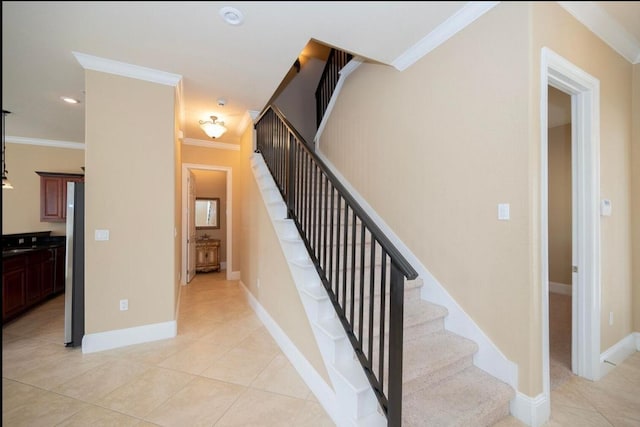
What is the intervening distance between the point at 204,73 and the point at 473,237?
2816 millimetres

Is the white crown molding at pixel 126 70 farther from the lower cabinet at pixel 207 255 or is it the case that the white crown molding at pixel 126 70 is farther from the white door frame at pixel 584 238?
the lower cabinet at pixel 207 255

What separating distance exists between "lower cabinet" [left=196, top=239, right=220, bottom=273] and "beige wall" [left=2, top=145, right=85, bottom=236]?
2337 mm

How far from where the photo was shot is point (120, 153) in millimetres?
2566

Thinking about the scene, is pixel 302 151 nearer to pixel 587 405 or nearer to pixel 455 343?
pixel 455 343

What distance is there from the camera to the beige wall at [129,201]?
8.13ft

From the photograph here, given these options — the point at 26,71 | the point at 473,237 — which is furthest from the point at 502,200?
the point at 26,71

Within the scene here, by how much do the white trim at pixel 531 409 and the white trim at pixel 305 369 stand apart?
111 centimetres

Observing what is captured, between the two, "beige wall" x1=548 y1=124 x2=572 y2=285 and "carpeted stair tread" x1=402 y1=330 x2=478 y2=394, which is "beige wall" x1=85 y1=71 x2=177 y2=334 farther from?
"beige wall" x1=548 y1=124 x2=572 y2=285

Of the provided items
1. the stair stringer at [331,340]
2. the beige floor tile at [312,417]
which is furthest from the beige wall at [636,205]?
the beige floor tile at [312,417]

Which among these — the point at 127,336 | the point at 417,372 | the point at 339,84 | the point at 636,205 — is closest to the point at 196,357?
the point at 127,336

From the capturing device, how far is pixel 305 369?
6.90 ft

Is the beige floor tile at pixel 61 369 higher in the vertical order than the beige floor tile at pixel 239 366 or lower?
higher

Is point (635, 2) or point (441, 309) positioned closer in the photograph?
point (635, 2)

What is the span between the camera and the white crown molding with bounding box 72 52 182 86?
2.35 m
